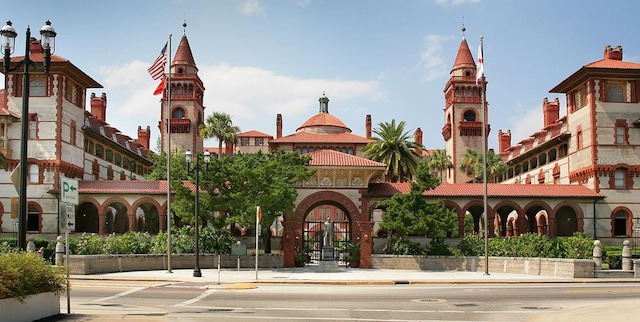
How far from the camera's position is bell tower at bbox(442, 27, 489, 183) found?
8638cm

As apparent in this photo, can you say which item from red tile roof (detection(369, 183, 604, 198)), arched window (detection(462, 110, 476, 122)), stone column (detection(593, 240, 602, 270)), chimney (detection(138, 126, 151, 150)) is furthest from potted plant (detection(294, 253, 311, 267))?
chimney (detection(138, 126, 151, 150))

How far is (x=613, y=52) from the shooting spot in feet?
190

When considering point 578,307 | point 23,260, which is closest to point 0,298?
point 23,260

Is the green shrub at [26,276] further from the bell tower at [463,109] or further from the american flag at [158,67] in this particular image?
the bell tower at [463,109]

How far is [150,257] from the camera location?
3766 centimetres

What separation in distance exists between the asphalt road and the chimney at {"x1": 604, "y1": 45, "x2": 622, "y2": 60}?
37446mm

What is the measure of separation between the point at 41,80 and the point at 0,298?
42553mm

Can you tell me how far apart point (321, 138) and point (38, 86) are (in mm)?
41812

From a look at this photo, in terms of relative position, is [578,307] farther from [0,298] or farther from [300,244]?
[300,244]

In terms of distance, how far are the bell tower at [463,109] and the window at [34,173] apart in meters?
49.7

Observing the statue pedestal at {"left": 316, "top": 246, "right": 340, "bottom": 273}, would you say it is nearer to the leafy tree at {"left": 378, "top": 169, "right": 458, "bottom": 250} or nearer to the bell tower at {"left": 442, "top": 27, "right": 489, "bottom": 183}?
the leafy tree at {"left": 378, "top": 169, "right": 458, "bottom": 250}

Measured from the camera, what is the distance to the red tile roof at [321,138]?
3399 inches

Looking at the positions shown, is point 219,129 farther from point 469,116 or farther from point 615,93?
point 615,93

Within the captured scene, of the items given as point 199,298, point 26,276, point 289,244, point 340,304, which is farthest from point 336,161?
point 26,276
